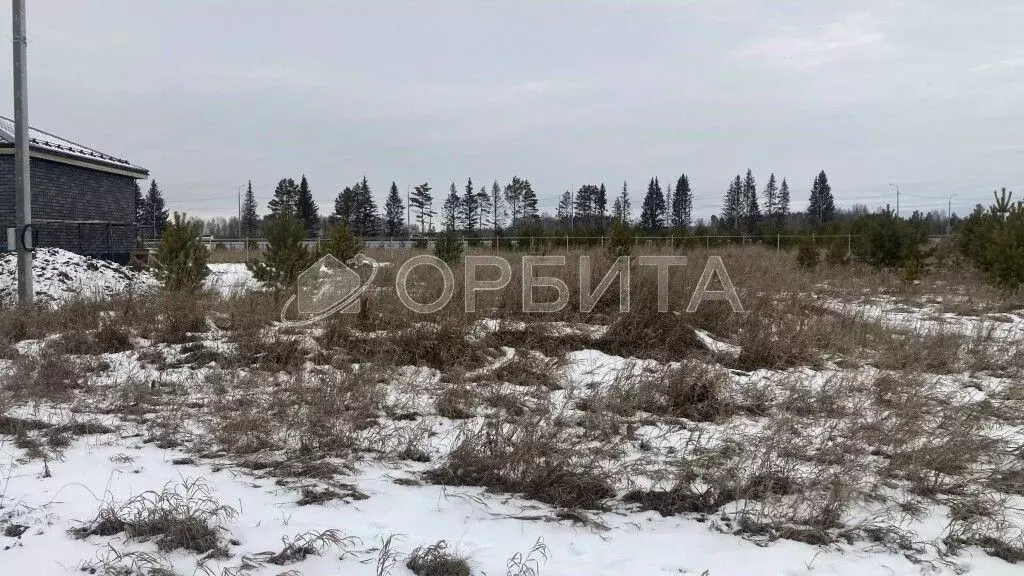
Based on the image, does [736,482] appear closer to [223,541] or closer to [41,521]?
[223,541]

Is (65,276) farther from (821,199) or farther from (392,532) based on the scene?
(821,199)

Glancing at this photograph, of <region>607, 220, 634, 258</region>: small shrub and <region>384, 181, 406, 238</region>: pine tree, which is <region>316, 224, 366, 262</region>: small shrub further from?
<region>384, 181, 406, 238</region>: pine tree

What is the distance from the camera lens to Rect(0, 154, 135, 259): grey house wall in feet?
46.1

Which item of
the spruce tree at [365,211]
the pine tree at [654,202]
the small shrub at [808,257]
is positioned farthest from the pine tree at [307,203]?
the small shrub at [808,257]

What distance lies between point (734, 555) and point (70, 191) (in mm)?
18009

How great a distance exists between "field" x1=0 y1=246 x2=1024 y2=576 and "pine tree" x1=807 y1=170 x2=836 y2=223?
59913 mm

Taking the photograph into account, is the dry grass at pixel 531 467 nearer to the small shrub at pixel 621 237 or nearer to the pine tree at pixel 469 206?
the small shrub at pixel 621 237

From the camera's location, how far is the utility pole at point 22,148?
812 cm

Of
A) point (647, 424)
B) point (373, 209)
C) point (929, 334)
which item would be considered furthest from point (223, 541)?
point (373, 209)

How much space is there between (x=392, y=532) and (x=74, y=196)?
16922 mm
